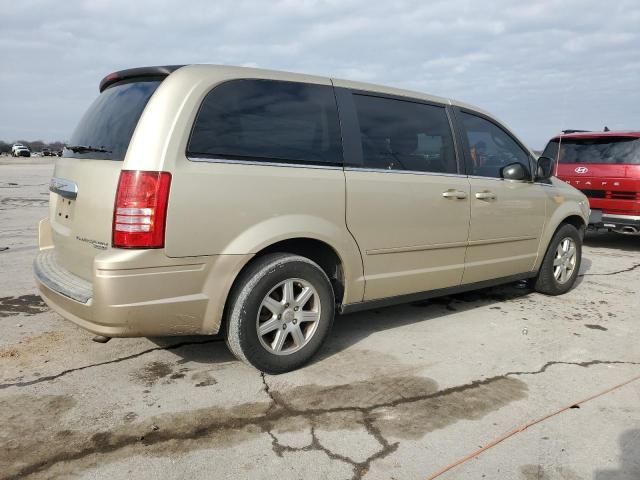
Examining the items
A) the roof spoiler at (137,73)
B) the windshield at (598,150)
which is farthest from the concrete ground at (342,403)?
Answer: the windshield at (598,150)

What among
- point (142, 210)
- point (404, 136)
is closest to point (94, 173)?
point (142, 210)

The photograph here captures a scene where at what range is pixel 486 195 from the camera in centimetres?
439

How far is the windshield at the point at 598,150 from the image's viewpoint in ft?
26.5

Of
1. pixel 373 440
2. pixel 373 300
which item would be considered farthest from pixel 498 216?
pixel 373 440

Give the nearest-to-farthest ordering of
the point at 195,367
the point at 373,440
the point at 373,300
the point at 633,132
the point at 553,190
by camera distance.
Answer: the point at 373,440 → the point at 195,367 → the point at 373,300 → the point at 553,190 → the point at 633,132

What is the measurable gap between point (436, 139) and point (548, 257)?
197 centimetres

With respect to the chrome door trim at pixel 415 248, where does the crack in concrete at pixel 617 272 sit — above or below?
below

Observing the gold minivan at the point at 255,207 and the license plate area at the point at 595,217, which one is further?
the license plate area at the point at 595,217

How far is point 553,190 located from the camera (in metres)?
5.16

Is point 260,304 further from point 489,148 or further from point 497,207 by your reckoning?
point 489,148

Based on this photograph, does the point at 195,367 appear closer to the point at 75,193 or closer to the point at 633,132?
the point at 75,193

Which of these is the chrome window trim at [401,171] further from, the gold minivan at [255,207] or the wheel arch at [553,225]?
the wheel arch at [553,225]

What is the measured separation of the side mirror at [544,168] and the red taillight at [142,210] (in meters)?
3.57

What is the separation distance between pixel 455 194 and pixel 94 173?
101 inches
